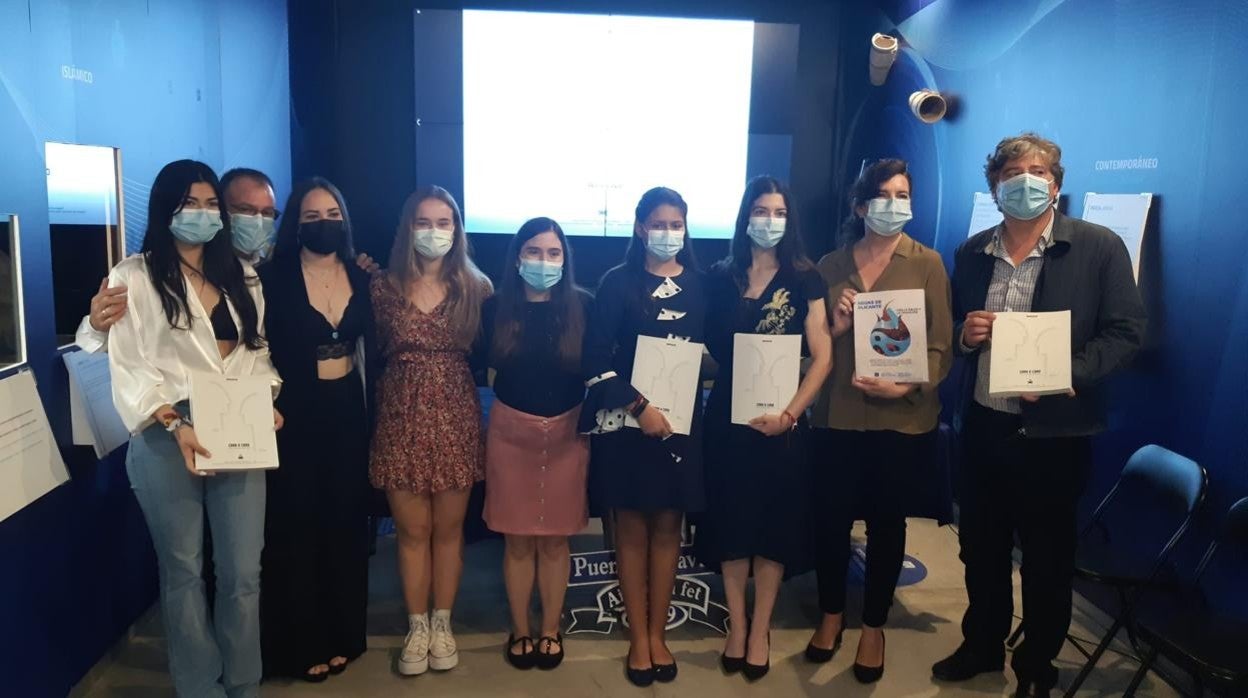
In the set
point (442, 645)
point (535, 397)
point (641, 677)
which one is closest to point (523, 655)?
point (442, 645)

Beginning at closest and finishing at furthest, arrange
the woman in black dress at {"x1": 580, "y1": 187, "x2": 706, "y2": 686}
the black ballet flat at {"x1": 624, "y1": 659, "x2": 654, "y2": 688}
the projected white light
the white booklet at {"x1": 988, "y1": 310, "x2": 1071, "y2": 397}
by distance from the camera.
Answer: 1. the white booklet at {"x1": 988, "y1": 310, "x2": 1071, "y2": 397}
2. the woman in black dress at {"x1": 580, "y1": 187, "x2": 706, "y2": 686}
3. the black ballet flat at {"x1": 624, "y1": 659, "x2": 654, "y2": 688}
4. the projected white light

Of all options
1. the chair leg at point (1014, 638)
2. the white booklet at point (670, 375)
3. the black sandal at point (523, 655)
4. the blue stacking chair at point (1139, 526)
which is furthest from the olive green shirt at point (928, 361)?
the black sandal at point (523, 655)

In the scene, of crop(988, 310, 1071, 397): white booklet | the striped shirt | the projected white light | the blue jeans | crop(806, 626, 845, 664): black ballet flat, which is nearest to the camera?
the blue jeans

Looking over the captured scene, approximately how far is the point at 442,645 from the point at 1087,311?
2227 millimetres

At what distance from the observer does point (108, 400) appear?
2.52 meters

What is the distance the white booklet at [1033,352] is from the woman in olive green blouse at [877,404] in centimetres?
25

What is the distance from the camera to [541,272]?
2.57 metres

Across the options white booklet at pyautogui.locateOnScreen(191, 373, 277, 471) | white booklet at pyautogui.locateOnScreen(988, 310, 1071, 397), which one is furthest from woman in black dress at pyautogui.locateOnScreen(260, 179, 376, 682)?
white booklet at pyautogui.locateOnScreen(988, 310, 1071, 397)

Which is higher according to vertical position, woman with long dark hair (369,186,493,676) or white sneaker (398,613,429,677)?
woman with long dark hair (369,186,493,676)

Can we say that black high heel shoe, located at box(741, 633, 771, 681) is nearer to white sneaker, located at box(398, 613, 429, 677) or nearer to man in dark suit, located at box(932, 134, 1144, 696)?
man in dark suit, located at box(932, 134, 1144, 696)

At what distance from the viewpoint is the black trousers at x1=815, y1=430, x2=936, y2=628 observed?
8.59 feet

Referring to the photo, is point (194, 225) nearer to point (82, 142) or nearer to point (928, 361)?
point (82, 142)

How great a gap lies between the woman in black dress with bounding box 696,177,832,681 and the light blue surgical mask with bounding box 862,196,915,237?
232 mm

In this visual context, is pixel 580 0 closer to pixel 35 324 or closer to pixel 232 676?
pixel 35 324
